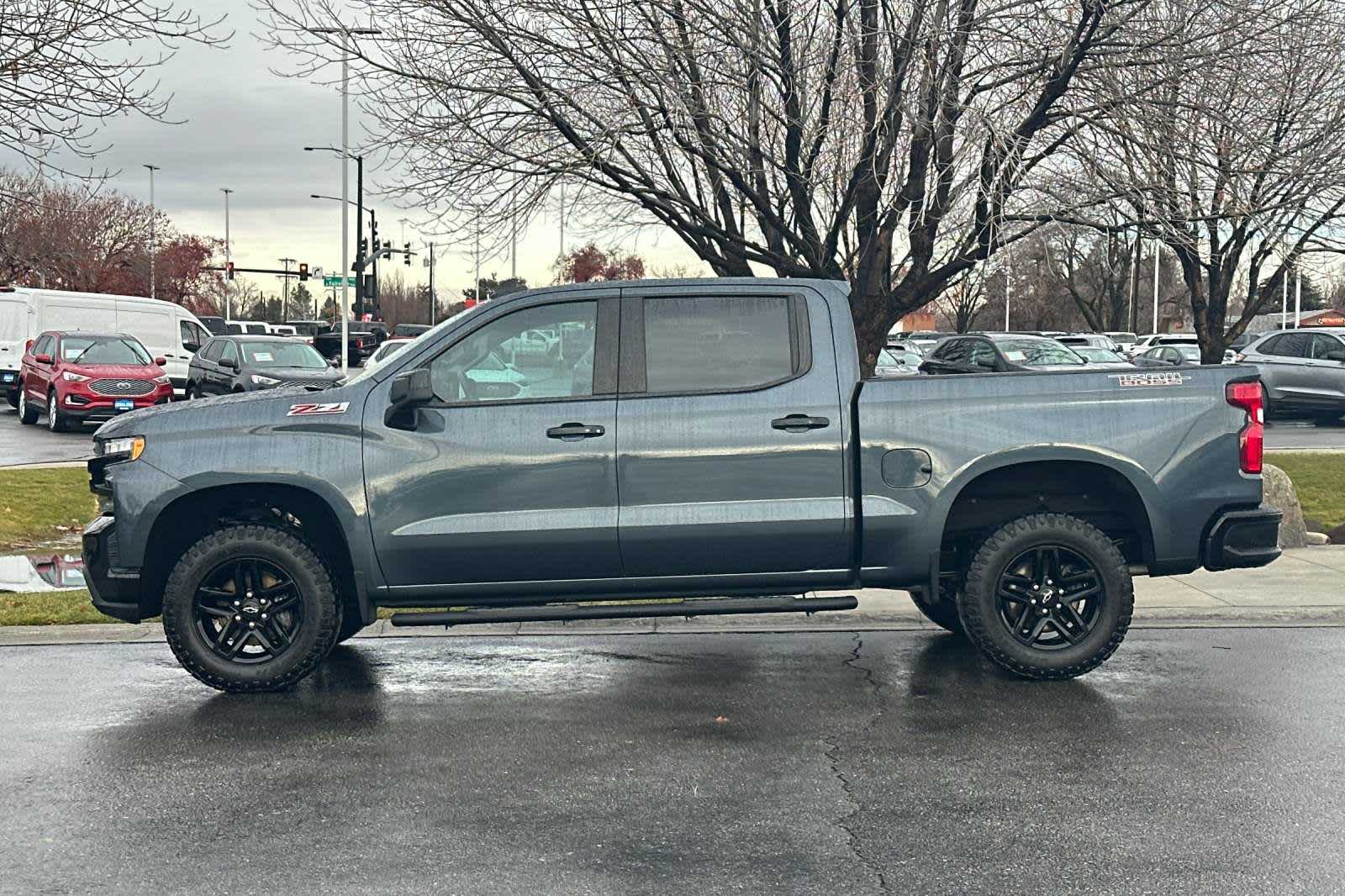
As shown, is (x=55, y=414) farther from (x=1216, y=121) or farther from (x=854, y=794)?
(x=854, y=794)

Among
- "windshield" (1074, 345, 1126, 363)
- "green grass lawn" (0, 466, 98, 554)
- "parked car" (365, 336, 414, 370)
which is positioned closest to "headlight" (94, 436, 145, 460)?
"parked car" (365, 336, 414, 370)

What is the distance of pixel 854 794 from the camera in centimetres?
543

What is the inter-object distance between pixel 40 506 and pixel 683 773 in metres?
10.9

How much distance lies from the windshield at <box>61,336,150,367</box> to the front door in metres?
20.4

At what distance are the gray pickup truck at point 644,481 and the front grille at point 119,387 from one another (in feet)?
62.1

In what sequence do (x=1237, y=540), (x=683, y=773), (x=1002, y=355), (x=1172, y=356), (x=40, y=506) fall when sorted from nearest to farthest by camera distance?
(x=683, y=773) → (x=1237, y=540) → (x=40, y=506) → (x=1002, y=355) → (x=1172, y=356)

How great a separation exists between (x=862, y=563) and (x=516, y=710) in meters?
1.82

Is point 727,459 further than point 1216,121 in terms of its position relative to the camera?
No

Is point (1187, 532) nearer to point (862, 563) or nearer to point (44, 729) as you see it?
point (862, 563)

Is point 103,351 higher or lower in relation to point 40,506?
higher

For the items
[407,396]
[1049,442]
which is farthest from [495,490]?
[1049,442]

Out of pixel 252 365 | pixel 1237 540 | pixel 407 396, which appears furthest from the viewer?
pixel 252 365

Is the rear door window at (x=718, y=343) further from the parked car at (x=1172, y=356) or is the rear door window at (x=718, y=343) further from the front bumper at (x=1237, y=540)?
the parked car at (x=1172, y=356)

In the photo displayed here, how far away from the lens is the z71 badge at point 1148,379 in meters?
7.31
